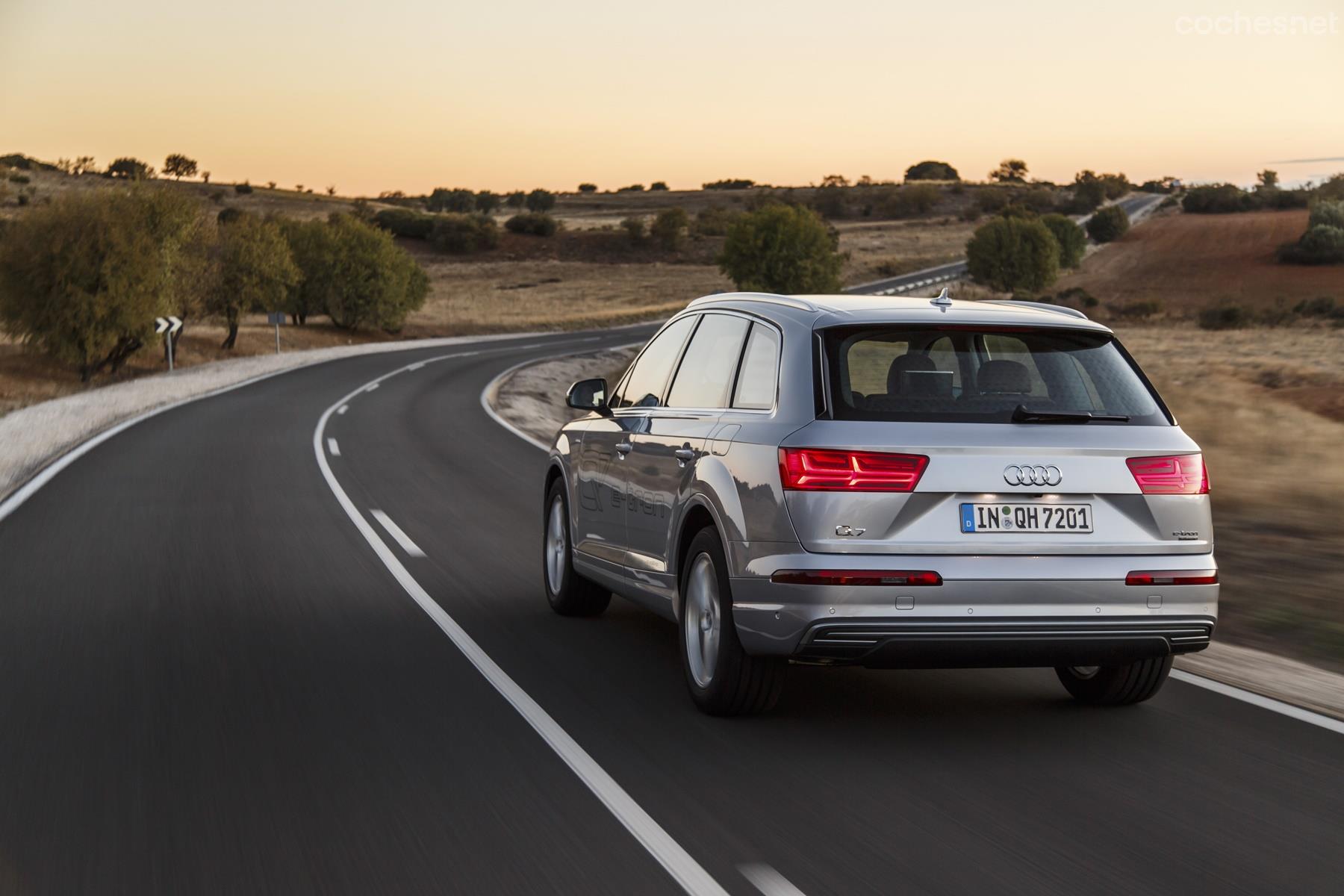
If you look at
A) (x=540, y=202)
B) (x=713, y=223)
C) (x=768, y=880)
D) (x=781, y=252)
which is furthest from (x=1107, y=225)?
(x=768, y=880)

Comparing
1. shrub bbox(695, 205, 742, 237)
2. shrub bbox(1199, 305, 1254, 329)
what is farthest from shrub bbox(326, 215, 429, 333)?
shrub bbox(695, 205, 742, 237)

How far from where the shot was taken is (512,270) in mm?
107812

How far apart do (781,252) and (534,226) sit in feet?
166

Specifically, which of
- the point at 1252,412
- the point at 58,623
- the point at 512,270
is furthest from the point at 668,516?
the point at 512,270

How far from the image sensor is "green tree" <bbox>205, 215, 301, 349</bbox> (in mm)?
50500

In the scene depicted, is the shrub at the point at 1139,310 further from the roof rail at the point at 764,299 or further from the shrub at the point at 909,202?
the shrub at the point at 909,202

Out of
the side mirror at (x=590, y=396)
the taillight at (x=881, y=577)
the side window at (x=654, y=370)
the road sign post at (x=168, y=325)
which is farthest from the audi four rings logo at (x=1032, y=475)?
the road sign post at (x=168, y=325)

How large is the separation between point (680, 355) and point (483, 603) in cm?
258

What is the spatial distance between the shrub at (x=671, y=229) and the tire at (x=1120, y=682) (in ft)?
398

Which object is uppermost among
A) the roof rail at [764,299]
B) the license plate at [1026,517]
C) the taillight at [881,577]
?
the roof rail at [764,299]

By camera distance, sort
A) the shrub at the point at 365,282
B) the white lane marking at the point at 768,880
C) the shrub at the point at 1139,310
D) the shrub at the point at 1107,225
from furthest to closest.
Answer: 1. the shrub at the point at 1107,225
2. the shrub at the point at 1139,310
3. the shrub at the point at 365,282
4. the white lane marking at the point at 768,880

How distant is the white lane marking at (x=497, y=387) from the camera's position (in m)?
22.0

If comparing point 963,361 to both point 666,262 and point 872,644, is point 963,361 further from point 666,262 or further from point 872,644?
point 666,262

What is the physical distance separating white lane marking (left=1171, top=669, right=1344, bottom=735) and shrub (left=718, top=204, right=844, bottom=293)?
77796 mm
